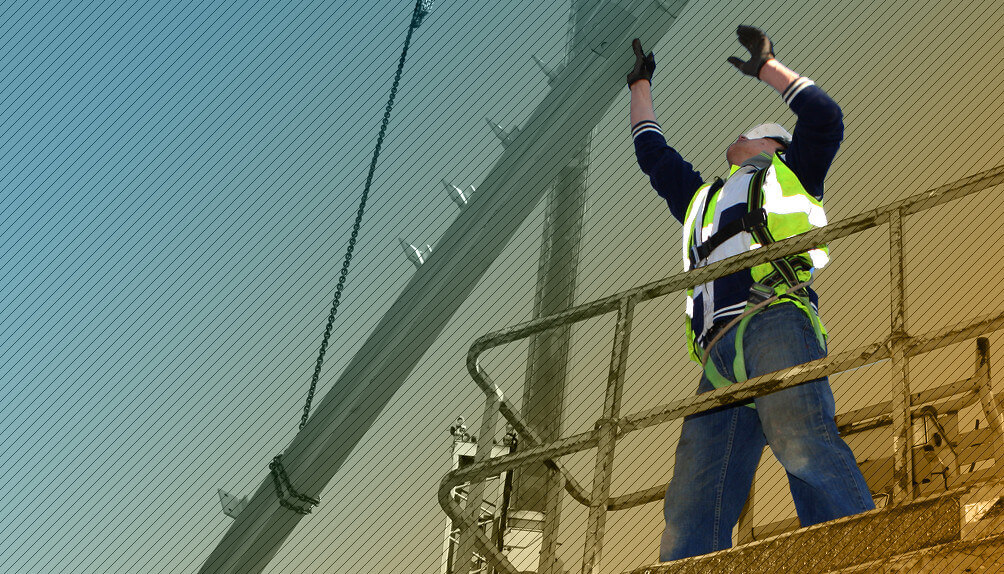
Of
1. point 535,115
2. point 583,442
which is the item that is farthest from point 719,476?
point 535,115

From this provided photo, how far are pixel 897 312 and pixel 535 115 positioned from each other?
3.64 metres

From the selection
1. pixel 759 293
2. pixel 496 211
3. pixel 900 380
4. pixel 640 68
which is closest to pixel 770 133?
pixel 759 293

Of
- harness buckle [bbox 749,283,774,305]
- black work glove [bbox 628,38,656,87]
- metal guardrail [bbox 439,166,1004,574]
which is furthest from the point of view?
black work glove [bbox 628,38,656,87]

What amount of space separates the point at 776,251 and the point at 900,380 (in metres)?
0.53

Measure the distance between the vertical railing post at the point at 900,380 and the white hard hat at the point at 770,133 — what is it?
880 millimetres

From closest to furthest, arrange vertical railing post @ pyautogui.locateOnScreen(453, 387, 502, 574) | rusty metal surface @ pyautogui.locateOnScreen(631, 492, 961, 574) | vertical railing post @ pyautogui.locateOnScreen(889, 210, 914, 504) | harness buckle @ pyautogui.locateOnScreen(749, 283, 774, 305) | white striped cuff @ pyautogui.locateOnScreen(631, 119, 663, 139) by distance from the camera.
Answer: rusty metal surface @ pyautogui.locateOnScreen(631, 492, 961, 574) < vertical railing post @ pyautogui.locateOnScreen(889, 210, 914, 504) < harness buckle @ pyautogui.locateOnScreen(749, 283, 774, 305) < vertical railing post @ pyautogui.locateOnScreen(453, 387, 502, 574) < white striped cuff @ pyautogui.locateOnScreen(631, 119, 663, 139)

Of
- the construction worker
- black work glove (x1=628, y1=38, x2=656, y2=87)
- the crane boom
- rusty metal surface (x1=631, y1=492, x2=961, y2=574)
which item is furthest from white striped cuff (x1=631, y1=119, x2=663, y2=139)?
rusty metal surface (x1=631, y1=492, x2=961, y2=574)

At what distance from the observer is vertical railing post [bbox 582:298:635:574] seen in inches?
120

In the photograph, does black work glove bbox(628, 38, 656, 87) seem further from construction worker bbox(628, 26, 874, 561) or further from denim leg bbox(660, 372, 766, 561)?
denim leg bbox(660, 372, 766, 561)

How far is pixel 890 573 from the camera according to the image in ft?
7.91

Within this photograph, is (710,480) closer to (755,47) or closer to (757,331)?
(757,331)

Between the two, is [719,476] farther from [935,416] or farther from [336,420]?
[336,420]

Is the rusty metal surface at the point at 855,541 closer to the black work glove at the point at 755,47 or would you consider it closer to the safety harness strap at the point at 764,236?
the safety harness strap at the point at 764,236

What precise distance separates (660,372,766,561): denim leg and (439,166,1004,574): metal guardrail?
0.59 ft
